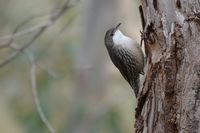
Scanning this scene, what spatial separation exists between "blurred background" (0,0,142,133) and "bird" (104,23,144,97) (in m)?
1.76

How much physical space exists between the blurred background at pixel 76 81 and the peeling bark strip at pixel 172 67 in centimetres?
299

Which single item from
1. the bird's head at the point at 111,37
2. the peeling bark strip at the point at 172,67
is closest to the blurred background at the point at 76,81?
the bird's head at the point at 111,37

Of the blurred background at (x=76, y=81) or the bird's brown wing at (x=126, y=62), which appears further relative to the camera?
the blurred background at (x=76, y=81)

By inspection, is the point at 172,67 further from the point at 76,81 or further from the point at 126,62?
the point at 76,81

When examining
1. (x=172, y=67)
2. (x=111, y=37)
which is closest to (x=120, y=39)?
(x=111, y=37)

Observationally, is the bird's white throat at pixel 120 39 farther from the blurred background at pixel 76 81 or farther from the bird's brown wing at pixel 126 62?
the blurred background at pixel 76 81

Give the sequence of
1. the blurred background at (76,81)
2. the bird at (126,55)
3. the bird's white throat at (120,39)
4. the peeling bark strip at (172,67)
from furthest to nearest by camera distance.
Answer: the blurred background at (76,81) < the bird's white throat at (120,39) < the bird at (126,55) < the peeling bark strip at (172,67)

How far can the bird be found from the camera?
3914 mm

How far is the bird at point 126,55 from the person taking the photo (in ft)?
12.8

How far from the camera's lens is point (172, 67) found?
2.76 m

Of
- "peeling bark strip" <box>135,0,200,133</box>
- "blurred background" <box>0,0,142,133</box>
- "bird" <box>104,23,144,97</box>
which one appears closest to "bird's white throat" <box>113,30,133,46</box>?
"bird" <box>104,23,144,97</box>

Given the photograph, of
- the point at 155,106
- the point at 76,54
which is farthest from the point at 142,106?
the point at 76,54

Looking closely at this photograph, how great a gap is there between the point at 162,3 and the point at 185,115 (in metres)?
0.54

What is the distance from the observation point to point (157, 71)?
2811 mm
